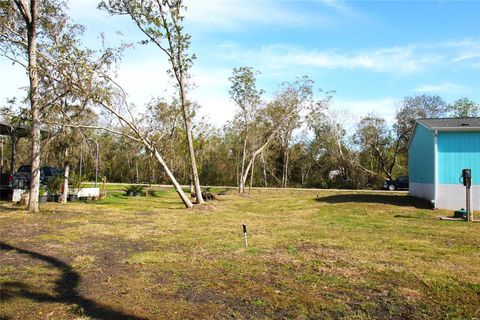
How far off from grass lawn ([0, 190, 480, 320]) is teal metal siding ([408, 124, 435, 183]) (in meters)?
6.44

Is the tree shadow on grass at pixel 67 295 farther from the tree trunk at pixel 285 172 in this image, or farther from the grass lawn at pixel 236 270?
the tree trunk at pixel 285 172

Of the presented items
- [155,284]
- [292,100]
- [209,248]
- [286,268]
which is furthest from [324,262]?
[292,100]

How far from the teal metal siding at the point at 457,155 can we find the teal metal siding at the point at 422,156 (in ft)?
1.83

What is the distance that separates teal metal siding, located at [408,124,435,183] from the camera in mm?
18256

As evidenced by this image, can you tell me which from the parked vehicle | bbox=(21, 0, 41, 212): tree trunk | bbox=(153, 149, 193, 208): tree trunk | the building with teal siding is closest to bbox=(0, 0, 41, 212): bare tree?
bbox=(21, 0, 41, 212): tree trunk

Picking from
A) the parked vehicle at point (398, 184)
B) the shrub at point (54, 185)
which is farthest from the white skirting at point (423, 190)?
the shrub at point (54, 185)

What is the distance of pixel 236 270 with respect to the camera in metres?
6.83

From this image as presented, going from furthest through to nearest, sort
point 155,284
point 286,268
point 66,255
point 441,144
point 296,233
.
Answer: point 441,144 → point 296,233 → point 66,255 → point 286,268 → point 155,284

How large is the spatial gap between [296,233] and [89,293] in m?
6.48

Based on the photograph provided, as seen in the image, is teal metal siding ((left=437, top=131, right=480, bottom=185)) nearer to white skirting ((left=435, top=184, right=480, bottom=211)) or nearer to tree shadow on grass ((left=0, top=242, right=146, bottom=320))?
white skirting ((left=435, top=184, right=480, bottom=211))

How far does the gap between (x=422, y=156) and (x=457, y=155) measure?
369 centimetres

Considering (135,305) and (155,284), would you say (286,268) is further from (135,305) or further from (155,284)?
(135,305)

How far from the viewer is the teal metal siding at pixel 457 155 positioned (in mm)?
16625

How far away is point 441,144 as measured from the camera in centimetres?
1708
